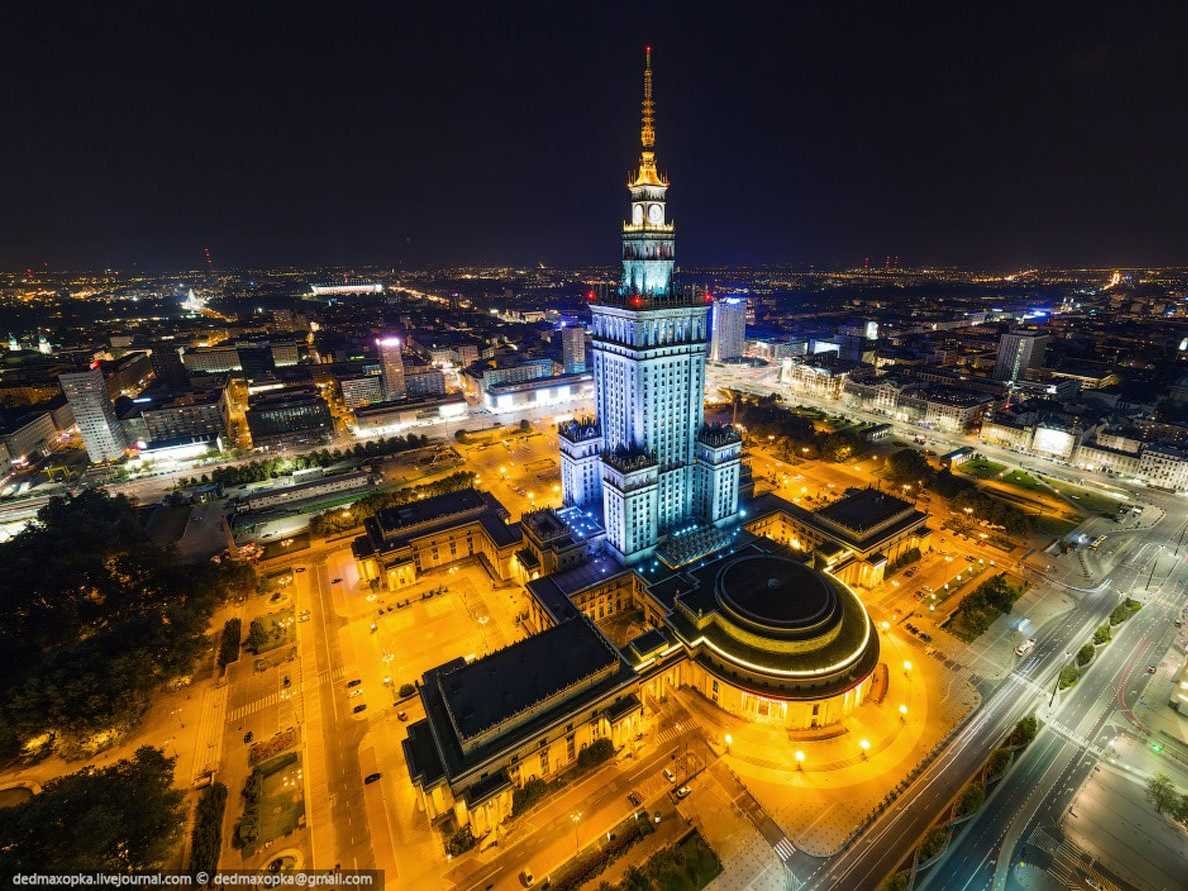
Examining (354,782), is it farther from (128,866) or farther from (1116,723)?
(1116,723)

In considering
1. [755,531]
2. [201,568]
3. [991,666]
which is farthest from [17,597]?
[991,666]

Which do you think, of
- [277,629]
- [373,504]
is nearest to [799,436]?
[373,504]

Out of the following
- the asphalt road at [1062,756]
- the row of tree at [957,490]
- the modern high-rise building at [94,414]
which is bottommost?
the asphalt road at [1062,756]

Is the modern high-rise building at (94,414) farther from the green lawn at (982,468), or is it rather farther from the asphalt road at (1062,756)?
the green lawn at (982,468)

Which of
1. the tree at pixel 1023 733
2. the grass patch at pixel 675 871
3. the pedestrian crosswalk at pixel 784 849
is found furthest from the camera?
the tree at pixel 1023 733

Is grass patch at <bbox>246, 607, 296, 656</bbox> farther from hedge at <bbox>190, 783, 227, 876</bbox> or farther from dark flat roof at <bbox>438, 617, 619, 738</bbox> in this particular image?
dark flat roof at <bbox>438, 617, 619, 738</bbox>

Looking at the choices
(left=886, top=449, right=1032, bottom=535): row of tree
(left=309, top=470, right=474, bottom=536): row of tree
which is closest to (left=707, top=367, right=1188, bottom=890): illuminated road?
(left=886, top=449, right=1032, bottom=535): row of tree

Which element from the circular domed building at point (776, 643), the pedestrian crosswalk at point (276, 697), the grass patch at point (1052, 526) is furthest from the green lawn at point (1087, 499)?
the pedestrian crosswalk at point (276, 697)
